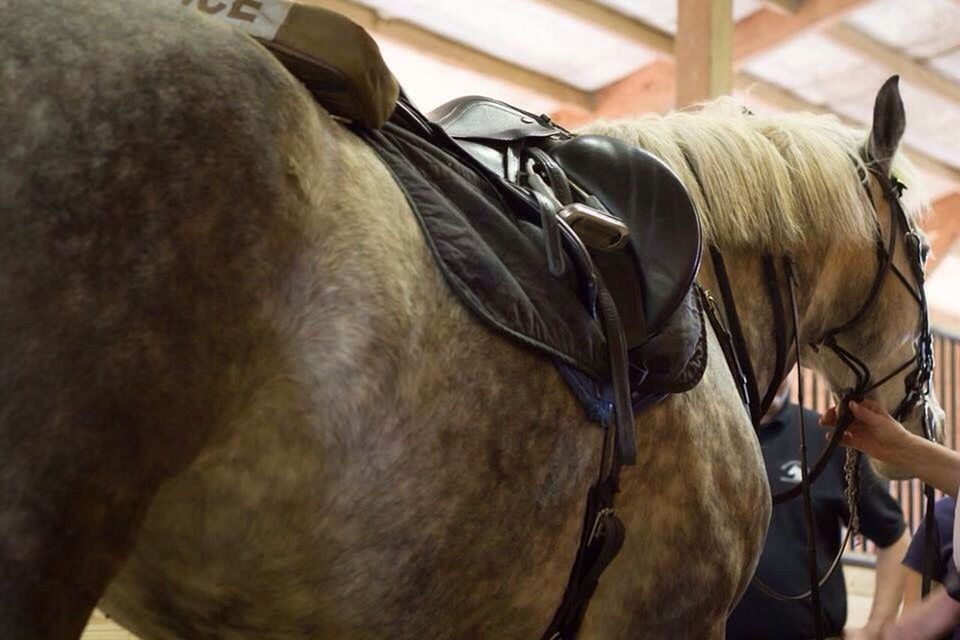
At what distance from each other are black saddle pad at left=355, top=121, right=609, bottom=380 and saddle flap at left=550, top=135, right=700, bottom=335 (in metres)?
0.14

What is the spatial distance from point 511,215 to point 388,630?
515mm

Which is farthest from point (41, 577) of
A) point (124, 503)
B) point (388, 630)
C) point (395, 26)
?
point (395, 26)

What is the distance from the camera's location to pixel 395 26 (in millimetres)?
5457

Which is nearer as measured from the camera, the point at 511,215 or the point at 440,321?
the point at 440,321

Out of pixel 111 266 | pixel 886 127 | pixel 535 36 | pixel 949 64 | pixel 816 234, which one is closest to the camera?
pixel 111 266

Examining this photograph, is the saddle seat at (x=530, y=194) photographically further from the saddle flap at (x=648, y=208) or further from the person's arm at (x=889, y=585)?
the person's arm at (x=889, y=585)

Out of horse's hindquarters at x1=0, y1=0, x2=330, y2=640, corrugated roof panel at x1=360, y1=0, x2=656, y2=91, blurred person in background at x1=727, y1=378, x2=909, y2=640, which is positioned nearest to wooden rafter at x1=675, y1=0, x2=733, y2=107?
blurred person in background at x1=727, y1=378, x2=909, y2=640

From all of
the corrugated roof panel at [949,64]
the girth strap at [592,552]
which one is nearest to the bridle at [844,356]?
the girth strap at [592,552]

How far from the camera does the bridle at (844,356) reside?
192 centimetres

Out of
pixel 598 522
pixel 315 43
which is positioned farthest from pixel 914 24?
pixel 315 43

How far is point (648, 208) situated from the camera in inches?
59.9

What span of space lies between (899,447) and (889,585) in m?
0.84

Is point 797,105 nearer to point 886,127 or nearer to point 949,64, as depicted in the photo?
point 949,64

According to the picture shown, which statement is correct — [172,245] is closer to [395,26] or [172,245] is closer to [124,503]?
[124,503]
